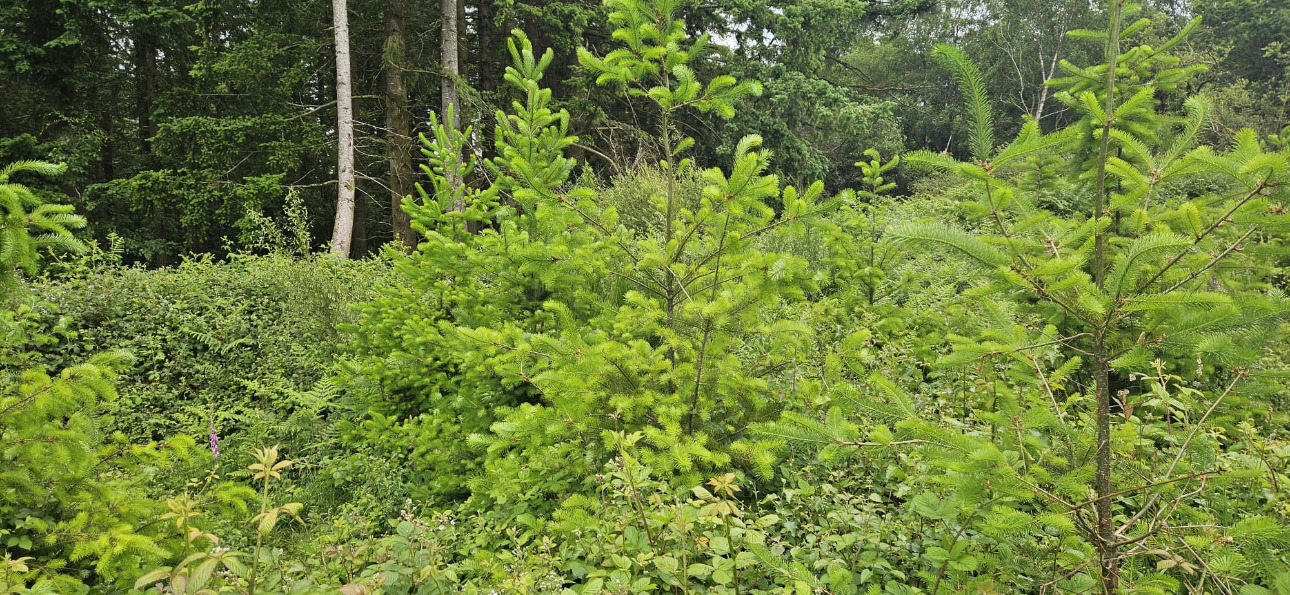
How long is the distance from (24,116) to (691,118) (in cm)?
1369

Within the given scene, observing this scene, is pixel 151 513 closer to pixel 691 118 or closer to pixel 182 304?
pixel 182 304

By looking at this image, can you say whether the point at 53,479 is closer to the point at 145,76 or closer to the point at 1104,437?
the point at 1104,437

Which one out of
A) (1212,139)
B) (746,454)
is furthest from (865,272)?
(1212,139)

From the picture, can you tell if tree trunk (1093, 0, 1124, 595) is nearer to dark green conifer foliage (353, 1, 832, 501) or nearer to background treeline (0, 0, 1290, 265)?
dark green conifer foliage (353, 1, 832, 501)

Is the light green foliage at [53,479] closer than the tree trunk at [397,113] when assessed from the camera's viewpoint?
Yes

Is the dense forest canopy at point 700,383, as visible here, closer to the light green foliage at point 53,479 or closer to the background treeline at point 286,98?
the light green foliage at point 53,479

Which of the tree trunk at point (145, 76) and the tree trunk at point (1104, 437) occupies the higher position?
the tree trunk at point (145, 76)

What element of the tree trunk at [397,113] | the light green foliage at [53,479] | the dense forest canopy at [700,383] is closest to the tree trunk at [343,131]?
the tree trunk at [397,113]

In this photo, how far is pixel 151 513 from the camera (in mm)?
2195

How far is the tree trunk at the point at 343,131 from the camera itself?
29.2 feet

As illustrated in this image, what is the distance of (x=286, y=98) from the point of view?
11.8 m

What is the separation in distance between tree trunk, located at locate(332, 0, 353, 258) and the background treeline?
1.05ft

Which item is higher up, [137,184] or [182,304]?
[137,184]

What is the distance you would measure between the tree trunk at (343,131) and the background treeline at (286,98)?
32 centimetres
